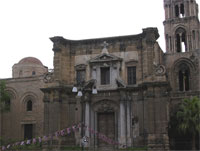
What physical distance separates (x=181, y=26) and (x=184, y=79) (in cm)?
809

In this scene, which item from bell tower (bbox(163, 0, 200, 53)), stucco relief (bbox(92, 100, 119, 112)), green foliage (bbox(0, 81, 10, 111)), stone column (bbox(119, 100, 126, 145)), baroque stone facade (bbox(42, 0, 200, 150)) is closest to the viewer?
baroque stone facade (bbox(42, 0, 200, 150))

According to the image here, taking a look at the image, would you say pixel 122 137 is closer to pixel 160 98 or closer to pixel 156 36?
pixel 160 98

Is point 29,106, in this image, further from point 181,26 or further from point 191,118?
point 181,26

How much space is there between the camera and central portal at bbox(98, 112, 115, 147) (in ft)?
A: 103

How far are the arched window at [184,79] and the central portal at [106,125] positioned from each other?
17.7 metres

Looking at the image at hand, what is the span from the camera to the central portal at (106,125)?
3133cm

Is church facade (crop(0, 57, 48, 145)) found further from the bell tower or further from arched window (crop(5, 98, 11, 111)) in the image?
the bell tower

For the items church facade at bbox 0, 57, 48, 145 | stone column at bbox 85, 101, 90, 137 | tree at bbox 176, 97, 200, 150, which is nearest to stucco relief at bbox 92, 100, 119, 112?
stone column at bbox 85, 101, 90, 137

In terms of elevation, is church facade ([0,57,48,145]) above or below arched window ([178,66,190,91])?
below

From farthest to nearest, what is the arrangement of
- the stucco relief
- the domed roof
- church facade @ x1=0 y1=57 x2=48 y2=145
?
1. the domed roof
2. church facade @ x1=0 y1=57 x2=48 y2=145
3. the stucco relief

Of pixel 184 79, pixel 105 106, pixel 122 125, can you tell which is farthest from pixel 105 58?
pixel 184 79

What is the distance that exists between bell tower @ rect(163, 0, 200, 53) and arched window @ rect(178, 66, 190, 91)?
3.57 meters

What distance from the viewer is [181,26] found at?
49.6m

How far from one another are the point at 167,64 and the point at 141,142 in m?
19.0
